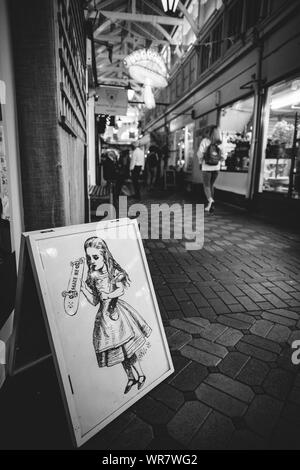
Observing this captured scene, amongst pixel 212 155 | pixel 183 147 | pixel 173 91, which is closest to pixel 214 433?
pixel 212 155

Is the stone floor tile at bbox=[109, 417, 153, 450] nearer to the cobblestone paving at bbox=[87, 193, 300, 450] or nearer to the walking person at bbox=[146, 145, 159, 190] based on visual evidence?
the cobblestone paving at bbox=[87, 193, 300, 450]

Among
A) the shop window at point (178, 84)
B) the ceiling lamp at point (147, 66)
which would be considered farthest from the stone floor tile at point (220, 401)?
the shop window at point (178, 84)

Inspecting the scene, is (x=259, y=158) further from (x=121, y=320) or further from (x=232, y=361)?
(x=121, y=320)

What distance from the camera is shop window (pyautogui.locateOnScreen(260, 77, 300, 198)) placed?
728cm

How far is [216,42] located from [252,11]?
7.36 ft

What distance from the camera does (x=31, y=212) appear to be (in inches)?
78.3

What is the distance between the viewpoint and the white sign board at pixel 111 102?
424 inches

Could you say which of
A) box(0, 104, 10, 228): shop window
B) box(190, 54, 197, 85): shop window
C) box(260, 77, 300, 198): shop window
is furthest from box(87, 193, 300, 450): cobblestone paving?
box(190, 54, 197, 85): shop window

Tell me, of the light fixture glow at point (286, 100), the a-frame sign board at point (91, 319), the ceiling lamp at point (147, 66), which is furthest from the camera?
the ceiling lamp at point (147, 66)

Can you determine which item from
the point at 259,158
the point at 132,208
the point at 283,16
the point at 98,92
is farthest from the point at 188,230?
the point at 98,92

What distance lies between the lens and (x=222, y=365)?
7.18 feet

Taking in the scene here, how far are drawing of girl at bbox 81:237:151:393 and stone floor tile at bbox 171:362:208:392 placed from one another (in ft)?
1.05

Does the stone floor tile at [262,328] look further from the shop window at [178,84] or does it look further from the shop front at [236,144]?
the shop window at [178,84]

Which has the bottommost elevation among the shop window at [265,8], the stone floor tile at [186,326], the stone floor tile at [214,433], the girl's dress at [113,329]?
the stone floor tile at [214,433]
